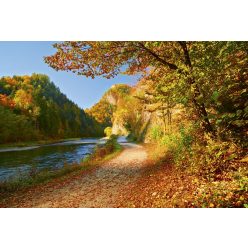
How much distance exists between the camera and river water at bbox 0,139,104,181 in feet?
27.6

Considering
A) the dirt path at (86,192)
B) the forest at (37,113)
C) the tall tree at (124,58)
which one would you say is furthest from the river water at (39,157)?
the tall tree at (124,58)

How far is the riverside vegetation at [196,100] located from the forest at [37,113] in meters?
0.74

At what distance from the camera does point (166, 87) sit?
4.66 m

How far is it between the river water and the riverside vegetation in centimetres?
418

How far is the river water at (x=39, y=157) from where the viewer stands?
842 cm

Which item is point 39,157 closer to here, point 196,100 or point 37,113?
point 37,113

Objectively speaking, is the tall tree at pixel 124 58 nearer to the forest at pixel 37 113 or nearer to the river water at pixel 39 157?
the forest at pixel 37 113

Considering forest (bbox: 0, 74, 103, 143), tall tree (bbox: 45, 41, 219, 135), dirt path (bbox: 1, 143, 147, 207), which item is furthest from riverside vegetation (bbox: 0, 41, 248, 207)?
forest (bbox: 0, 74, 103, 143)

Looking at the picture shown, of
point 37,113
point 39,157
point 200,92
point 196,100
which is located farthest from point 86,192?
point 39,157

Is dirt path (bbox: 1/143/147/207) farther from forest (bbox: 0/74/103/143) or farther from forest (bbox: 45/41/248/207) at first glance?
forest (bbox: 0/74/103/143)
